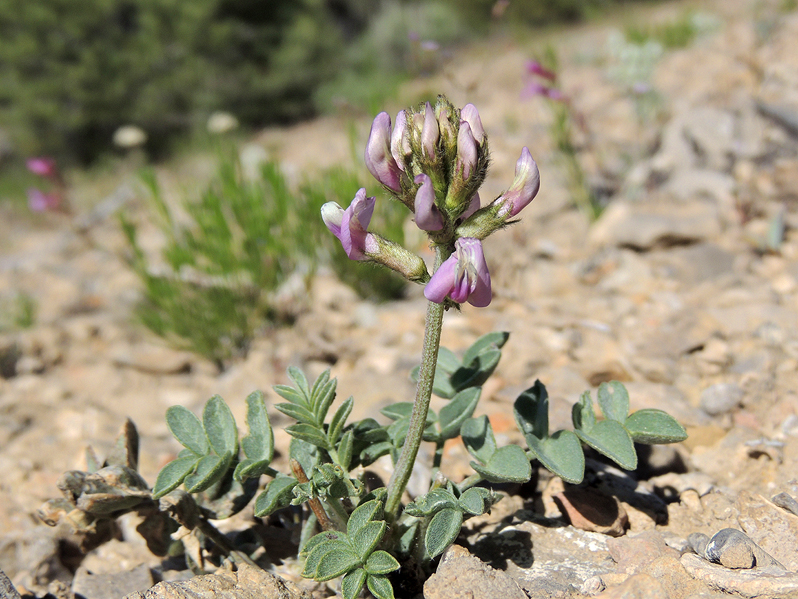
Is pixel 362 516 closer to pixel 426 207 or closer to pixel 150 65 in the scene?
pixel 426 207

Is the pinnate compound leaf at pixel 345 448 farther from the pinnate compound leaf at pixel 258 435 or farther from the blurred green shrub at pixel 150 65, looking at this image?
the blurred green shrub at pixel 150 65

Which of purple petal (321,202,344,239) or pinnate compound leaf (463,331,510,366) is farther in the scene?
pinnate compound leaf (463,331,510,366)

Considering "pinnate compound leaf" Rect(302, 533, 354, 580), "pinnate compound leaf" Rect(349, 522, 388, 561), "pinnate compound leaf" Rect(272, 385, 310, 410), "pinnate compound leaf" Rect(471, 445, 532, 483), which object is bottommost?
"pinnate compound leaf" Rect(302, 533, 354, 580)

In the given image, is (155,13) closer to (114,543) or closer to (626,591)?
(114,543)

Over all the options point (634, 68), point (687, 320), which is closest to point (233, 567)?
point (687, 320)

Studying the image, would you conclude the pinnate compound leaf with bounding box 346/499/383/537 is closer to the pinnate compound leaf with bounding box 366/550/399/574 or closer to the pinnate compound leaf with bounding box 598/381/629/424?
the pinnate compound leaf with bounding box 366/550/399/574

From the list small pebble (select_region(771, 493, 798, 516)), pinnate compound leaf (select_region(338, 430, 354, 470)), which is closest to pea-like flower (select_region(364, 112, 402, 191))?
pinnate compound leaf (select_region(338, 430, 354, 470))

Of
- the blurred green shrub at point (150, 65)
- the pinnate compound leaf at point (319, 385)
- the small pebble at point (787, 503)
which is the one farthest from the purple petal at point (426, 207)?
the blurred green shrub at point (150, 65)
